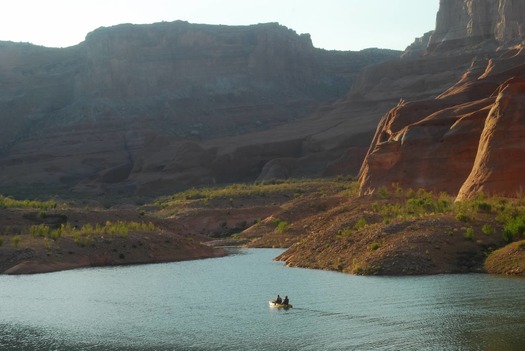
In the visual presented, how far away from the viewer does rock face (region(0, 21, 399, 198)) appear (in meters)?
139

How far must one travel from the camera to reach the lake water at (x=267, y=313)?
28359mm

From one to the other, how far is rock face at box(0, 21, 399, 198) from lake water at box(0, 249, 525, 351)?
9056 centimetres

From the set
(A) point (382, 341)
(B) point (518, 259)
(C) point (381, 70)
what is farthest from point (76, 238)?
(C) point (381, 70)

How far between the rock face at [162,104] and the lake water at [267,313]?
90564 millimetres

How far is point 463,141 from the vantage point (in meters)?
64.1

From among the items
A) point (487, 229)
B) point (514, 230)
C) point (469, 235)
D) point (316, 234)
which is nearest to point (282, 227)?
point (316, 234)

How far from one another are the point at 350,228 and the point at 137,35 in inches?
5538

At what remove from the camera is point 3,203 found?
70.3 metres

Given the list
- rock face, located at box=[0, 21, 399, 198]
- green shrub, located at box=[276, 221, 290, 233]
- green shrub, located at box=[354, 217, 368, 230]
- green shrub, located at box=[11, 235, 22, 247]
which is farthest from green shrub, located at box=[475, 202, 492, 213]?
rock face, located at box=[0, 21, 399, 198]

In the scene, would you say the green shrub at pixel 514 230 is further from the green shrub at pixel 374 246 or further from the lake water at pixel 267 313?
the green shrub at pixel 374 246

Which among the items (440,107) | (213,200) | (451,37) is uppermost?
(451,37)

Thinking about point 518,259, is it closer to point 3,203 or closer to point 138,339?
point 138,339

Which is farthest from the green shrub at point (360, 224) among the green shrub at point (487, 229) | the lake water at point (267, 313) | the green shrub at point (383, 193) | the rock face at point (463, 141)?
the green shrub at point (383, 193)

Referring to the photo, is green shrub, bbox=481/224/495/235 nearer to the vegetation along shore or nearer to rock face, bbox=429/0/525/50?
the vegetation along shore
